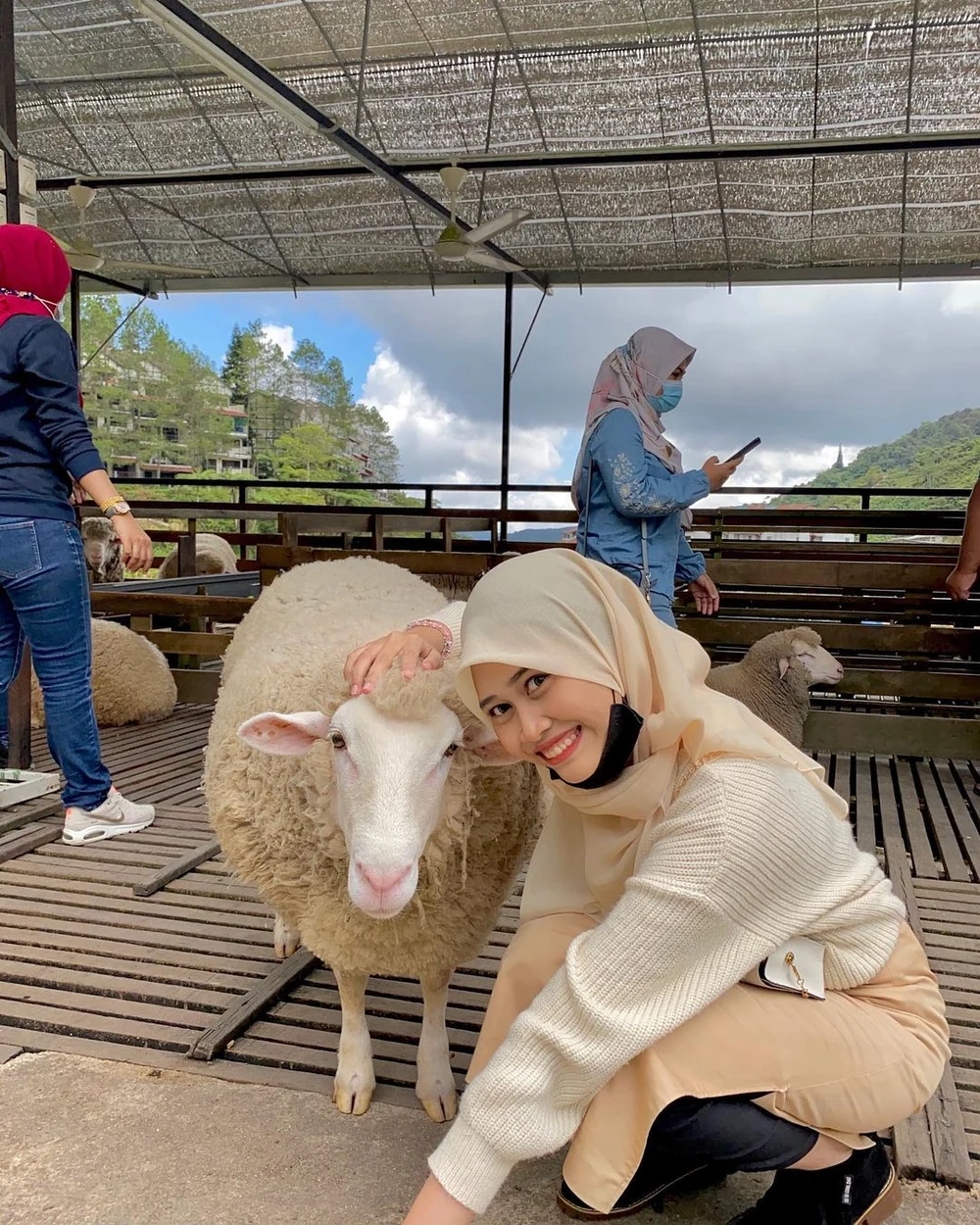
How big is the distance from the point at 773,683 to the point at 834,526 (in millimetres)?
3093

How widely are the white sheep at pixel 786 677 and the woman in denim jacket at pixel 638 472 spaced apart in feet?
6.39

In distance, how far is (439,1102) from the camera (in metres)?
1.81

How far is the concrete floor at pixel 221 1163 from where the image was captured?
1519mm

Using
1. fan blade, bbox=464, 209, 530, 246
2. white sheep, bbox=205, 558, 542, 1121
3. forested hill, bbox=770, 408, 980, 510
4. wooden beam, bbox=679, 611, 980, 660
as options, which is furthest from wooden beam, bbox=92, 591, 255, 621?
forested hill, bbox=770, 408, 980, 510

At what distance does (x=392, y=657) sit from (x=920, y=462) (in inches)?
378

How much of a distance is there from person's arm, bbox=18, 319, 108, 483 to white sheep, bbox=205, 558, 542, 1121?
108 cm

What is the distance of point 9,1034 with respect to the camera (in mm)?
2064

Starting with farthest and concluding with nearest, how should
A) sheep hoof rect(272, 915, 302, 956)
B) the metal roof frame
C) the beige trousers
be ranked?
Answer: 1. the metal roof frame
2. sheep hoof rect(272, 915, 302, 956)
3. the beige trousers

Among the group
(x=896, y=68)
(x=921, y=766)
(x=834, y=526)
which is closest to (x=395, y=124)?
(x=896, y=68)

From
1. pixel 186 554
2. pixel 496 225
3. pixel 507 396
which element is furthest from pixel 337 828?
pixel 507 396

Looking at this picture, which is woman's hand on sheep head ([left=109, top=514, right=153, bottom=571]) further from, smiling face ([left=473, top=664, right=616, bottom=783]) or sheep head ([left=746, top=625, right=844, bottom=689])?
sheep head ([left=746, top=625, right=844, bottom=689])

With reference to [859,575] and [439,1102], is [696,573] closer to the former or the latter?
[859,575]

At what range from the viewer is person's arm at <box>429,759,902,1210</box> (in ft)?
3.87

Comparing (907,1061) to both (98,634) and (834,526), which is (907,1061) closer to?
(98,634)
